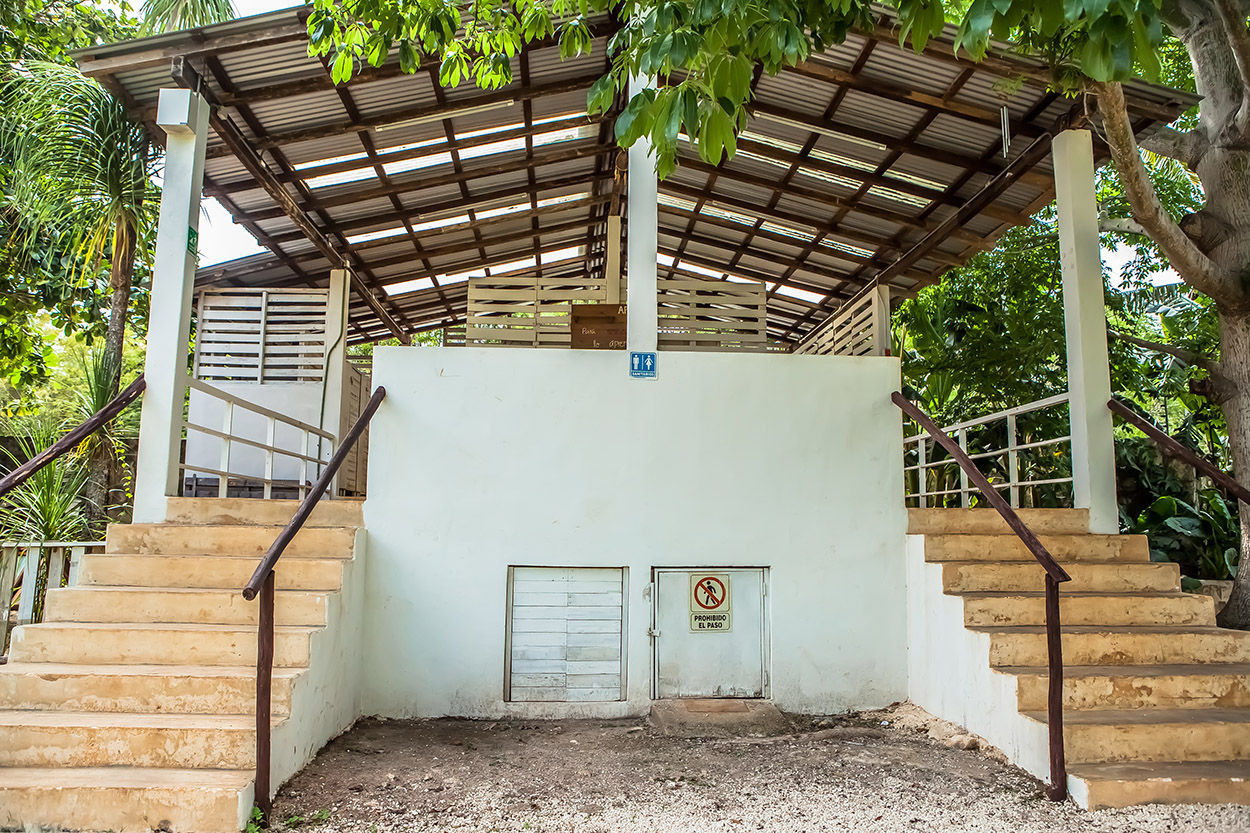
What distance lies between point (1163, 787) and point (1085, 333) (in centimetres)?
363

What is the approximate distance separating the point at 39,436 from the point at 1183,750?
8894 mm

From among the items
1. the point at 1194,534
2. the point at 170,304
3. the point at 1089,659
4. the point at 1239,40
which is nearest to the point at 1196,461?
the point at 1089,659

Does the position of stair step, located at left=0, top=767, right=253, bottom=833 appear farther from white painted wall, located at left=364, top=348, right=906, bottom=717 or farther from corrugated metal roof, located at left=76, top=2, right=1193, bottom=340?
corrugated metal roof, located at left=76, top=2, right=1193, bottom=340

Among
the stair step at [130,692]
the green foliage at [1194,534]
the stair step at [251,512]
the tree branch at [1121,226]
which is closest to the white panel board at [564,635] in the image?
the stair step at [251,512]

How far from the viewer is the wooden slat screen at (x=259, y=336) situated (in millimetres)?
10203

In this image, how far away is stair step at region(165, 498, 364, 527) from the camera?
6188mm

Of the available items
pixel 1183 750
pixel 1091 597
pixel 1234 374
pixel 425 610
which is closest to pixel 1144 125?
pixel 1234 374

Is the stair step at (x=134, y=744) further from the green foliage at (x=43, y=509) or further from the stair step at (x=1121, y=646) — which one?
the stair step at (x=1121, y=646)

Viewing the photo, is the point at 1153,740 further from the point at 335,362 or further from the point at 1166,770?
the point at 335,362

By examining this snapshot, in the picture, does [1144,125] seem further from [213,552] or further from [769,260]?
[213,552]

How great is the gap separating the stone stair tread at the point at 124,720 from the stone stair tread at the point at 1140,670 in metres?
4.41

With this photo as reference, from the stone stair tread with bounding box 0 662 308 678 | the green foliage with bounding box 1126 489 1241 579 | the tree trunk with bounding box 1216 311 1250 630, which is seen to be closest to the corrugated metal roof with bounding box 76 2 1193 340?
the tree trunk with bounding box 1216 311 1250 630

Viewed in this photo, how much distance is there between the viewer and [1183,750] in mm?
4668

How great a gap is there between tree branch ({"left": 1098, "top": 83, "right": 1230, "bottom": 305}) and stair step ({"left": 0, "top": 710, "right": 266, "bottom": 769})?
6130mm
